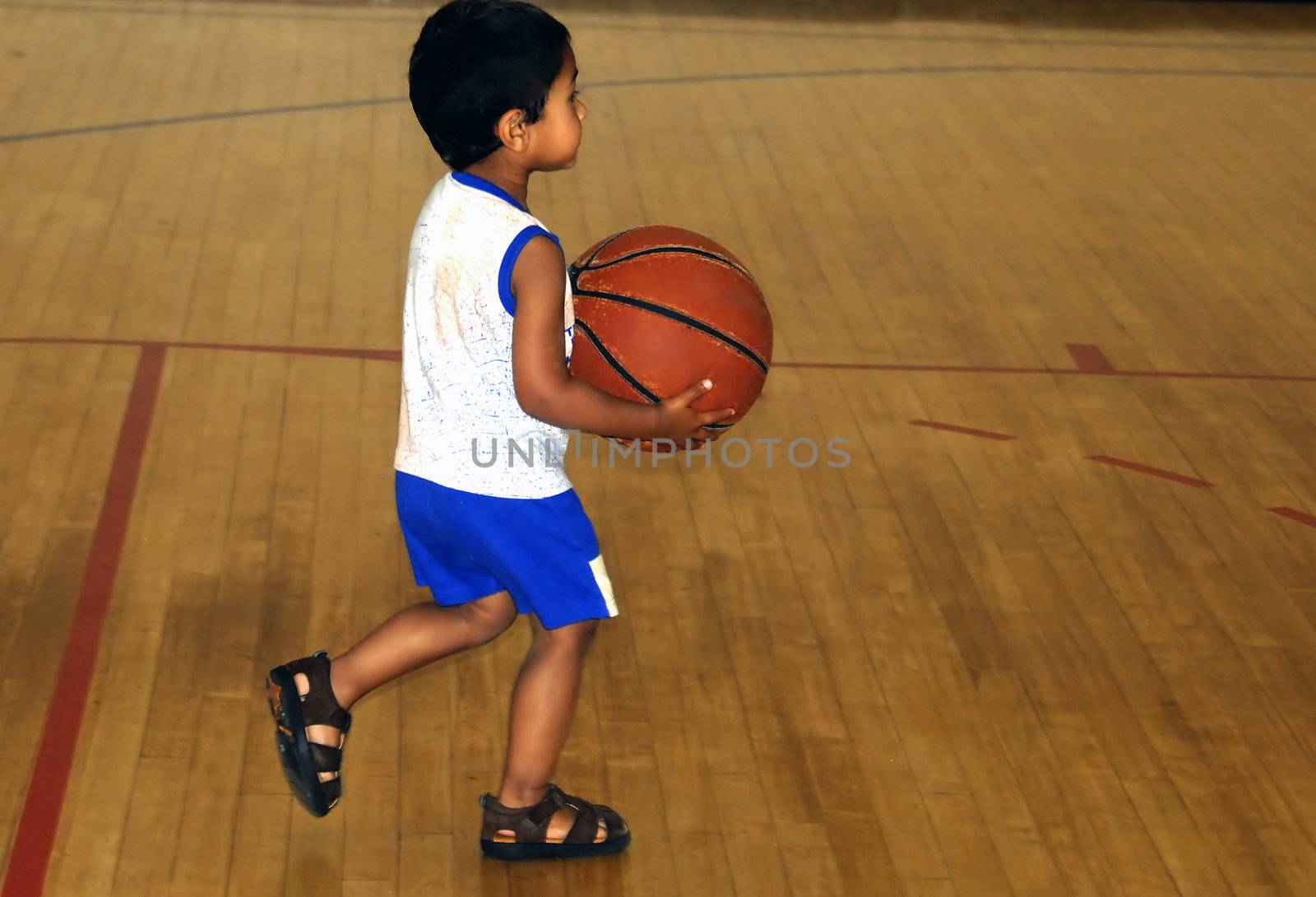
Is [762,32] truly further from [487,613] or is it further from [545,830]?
[545,830]

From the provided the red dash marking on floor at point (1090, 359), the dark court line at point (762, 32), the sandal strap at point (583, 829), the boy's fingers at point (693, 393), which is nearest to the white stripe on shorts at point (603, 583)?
the boy's fingers at point (693, 393)

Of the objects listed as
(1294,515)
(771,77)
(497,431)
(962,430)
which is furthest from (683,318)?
(771,77)

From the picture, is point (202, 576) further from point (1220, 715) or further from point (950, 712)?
point (1220, 715)

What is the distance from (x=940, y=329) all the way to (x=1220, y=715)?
1.85 metres

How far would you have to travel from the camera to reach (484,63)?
2.17 meters

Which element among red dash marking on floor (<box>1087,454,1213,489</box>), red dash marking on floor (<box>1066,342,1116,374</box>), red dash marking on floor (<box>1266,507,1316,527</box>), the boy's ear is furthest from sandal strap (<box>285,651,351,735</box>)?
red dash marking on floor (<box>1066,342,1116,374</box>)

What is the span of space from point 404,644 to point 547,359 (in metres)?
0.55

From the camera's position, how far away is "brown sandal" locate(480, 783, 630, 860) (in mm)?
2506

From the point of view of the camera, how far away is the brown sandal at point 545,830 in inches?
98.7

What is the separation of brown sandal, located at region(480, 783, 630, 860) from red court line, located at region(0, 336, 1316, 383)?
6.41 ft

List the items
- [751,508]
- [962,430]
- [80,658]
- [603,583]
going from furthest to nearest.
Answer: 1. [962,430]
2. [751,508]
3. [80,658]
4. [603,583]

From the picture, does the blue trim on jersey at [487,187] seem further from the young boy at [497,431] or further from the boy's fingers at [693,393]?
the boy's fingers at [693,393]

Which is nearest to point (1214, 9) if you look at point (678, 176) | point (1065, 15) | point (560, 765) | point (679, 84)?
point (1065, 15)

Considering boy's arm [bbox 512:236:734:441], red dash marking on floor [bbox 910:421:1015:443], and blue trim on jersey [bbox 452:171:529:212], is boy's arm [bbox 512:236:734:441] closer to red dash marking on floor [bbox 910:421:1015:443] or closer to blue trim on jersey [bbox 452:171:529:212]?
blue trim on jersey [bbox 452:171:529:212]
